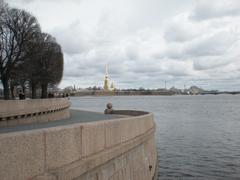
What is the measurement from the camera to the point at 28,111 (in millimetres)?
23781

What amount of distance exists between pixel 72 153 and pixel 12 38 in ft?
103

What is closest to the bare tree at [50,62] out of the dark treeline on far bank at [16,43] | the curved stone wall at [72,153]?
the dark treeline on far bank at [16,43]

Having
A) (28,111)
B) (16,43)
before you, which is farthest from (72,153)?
(16,43)

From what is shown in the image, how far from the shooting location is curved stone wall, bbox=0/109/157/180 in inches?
223

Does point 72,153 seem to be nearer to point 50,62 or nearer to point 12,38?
point 12,38

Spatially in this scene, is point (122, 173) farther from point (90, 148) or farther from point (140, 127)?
point (140, 127)

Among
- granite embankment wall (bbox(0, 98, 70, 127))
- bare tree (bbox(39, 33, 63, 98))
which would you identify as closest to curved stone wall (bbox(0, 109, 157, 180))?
granite embankment wall (bbox(0, 98, 70, 127))

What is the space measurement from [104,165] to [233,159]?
58.8 ft

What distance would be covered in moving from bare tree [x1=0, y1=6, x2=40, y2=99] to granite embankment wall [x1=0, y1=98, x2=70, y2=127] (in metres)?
7.59

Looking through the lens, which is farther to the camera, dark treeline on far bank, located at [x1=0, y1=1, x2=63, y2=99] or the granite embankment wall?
dark treeline on far bank, located at [x1=0, y1=1, x2=63, y2=99]

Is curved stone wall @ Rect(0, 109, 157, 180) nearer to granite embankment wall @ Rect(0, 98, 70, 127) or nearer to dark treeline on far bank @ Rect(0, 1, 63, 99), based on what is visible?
granite embankment wall @ Rect(0, 98, 70, 127)

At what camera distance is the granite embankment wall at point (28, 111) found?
20.9 meters

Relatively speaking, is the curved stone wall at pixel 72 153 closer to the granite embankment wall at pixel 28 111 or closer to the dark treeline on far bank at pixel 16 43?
the granite embankment wall at pixel 28 111

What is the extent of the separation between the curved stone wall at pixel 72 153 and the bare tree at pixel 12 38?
27.1 meters
